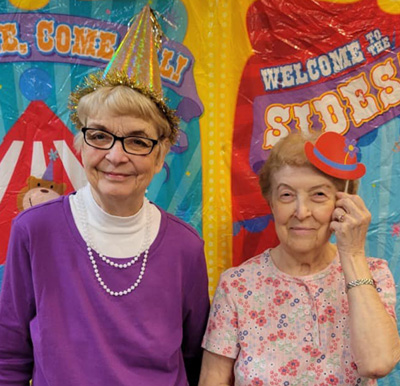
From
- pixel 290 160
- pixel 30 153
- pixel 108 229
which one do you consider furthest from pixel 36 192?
pixel 290 160

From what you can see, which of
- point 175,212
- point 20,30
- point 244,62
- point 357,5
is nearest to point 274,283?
point 175,212

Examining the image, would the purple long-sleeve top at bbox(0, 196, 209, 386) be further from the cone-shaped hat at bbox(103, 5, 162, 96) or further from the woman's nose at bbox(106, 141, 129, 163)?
the cone-shaped hat at bbox(103, 5, 162, 96)

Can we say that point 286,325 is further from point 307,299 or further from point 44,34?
point 44,34

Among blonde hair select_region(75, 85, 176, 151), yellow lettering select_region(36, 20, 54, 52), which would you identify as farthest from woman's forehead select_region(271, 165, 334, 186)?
yellow lettering select_region(36, 20, 54, 52)

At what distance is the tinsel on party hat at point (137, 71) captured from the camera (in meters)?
1.39

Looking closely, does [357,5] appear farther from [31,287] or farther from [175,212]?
[31,287]

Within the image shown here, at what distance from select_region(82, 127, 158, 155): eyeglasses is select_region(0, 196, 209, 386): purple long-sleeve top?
22 cm

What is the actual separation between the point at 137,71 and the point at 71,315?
712 millimetres

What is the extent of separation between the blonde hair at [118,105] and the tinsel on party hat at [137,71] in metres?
0.02

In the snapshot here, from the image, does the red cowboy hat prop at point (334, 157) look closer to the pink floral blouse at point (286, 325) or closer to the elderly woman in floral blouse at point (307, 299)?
the elderly woman in floral blouse at point (307, 299)

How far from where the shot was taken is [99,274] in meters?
1.39

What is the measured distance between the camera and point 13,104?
Result: 1.81 meters

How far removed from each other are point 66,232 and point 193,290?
445 mm

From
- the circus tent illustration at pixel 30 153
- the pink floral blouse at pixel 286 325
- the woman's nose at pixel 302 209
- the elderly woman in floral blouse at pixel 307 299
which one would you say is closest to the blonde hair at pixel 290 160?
the elderly woman in floral blouse at pixel 307 299
